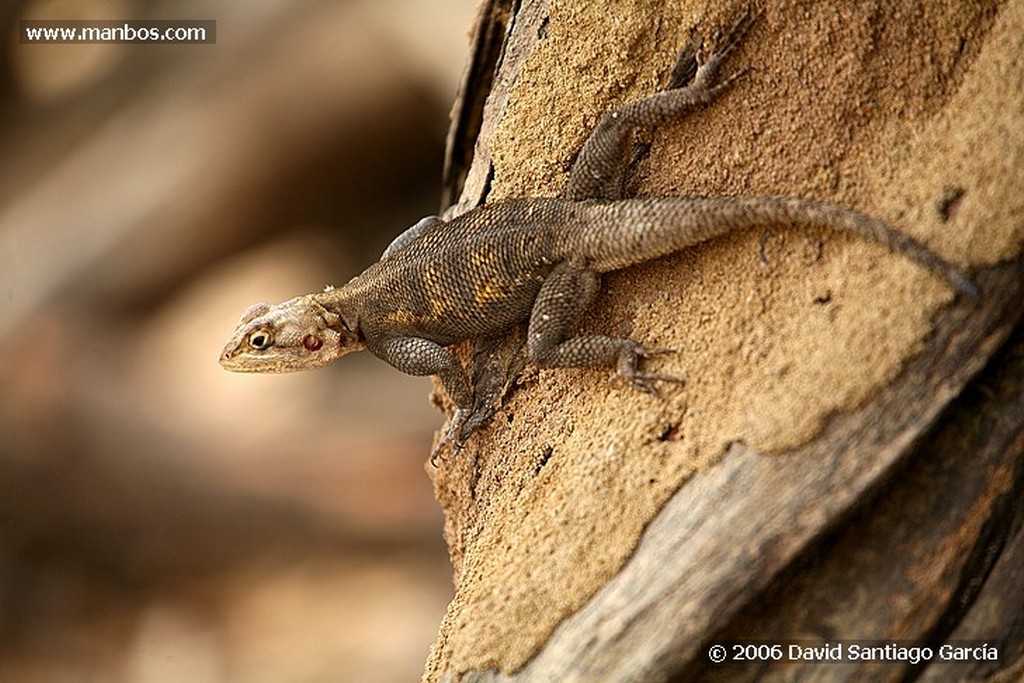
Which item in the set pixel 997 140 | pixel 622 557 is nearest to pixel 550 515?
pixel 622 557

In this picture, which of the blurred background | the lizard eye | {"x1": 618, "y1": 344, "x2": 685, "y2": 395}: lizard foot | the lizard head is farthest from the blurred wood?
the blurred background

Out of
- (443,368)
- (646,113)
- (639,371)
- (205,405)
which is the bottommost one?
(639,371)

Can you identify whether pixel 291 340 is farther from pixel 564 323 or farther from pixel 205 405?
pixel 205 405

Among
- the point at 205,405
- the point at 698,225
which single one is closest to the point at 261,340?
the point at 698,225

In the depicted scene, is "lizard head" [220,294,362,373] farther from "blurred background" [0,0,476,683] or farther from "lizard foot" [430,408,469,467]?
"blurred background" [0,0,476,683]

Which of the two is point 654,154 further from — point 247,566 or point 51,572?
point 51,572

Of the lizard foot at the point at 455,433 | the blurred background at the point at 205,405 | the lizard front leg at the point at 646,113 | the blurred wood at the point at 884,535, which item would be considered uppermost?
the blurred background at the point at 205,405

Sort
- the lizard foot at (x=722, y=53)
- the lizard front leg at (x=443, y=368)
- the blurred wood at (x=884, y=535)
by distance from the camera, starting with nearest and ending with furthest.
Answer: the blurred wood at (x=884, y=535) → the lizard foot at (x=722, y=53) → the lizard front leg at (x=443, y=368)

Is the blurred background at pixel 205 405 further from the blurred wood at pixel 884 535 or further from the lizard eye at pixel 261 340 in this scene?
the blurred wood at pixel 884 535

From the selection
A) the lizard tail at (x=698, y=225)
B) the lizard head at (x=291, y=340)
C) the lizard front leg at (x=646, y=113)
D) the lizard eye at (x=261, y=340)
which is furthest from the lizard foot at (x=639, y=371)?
the lizard eye at (x=261, y=340)
